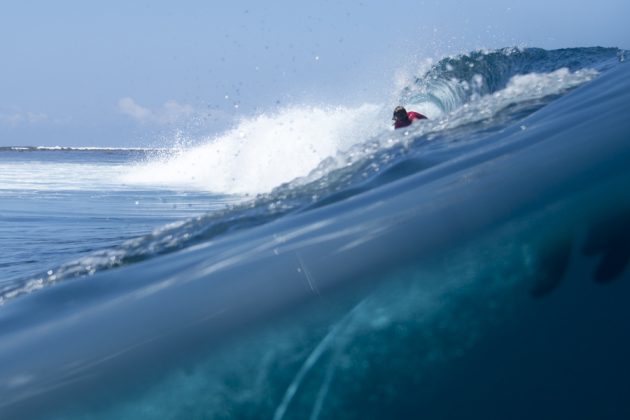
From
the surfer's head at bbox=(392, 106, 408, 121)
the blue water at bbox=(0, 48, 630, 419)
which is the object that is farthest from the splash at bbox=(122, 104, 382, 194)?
the blue water at bbox=(0, 48, 630, 419)

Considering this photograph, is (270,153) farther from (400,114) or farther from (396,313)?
(396,313)

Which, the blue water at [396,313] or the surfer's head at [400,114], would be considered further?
the surfer's head at [400,114]

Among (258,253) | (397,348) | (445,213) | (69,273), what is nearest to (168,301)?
(258,253)

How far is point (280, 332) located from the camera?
→ 1149mm

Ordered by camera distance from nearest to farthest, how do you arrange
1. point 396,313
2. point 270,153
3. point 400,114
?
point 396,313 < point 400,114 < point 270,153

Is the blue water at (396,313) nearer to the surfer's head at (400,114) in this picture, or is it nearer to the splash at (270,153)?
the surfer's head at (400,114)

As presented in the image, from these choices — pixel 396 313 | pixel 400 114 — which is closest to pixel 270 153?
pixel 400 114

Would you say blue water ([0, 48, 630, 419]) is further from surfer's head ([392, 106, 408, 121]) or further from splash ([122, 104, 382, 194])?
splash ([122, 104, 382, 194])

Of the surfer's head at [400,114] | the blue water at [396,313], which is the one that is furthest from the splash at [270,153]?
the blue water at [396,313]

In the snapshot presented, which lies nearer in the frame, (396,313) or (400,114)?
(396,313)

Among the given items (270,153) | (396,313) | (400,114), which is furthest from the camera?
(270,153)

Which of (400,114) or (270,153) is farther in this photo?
(270,153)

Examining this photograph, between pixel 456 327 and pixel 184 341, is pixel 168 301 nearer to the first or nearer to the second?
pixel 184 341

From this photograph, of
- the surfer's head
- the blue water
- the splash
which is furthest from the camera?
the splash
